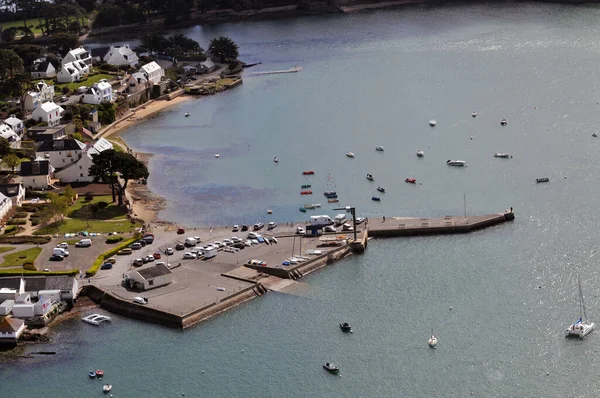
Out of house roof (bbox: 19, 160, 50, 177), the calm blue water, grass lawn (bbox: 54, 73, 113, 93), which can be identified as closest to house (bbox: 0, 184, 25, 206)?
house roof (bbox: 19, 160, 50, 177)

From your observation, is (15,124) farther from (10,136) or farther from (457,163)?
(457,163)

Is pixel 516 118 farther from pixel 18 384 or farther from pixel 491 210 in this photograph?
pixel 18 384

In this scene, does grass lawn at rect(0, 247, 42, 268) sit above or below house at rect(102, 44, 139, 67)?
below

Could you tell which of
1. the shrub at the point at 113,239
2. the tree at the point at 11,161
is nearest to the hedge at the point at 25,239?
the shrub at the point at 113,239

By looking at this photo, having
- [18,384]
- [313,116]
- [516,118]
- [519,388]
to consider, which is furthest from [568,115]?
[18,384]

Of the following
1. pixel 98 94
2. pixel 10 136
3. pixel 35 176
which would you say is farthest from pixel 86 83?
pixel 35 176

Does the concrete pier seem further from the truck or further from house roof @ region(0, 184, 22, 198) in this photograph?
house roof @ region(0, 184, 22, 198)

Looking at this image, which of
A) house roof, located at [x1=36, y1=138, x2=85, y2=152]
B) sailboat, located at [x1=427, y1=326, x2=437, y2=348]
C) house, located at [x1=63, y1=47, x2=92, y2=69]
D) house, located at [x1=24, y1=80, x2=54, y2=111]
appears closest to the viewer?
sailboat, located at [x1=427, y1=326, x2=437, y2=348]
